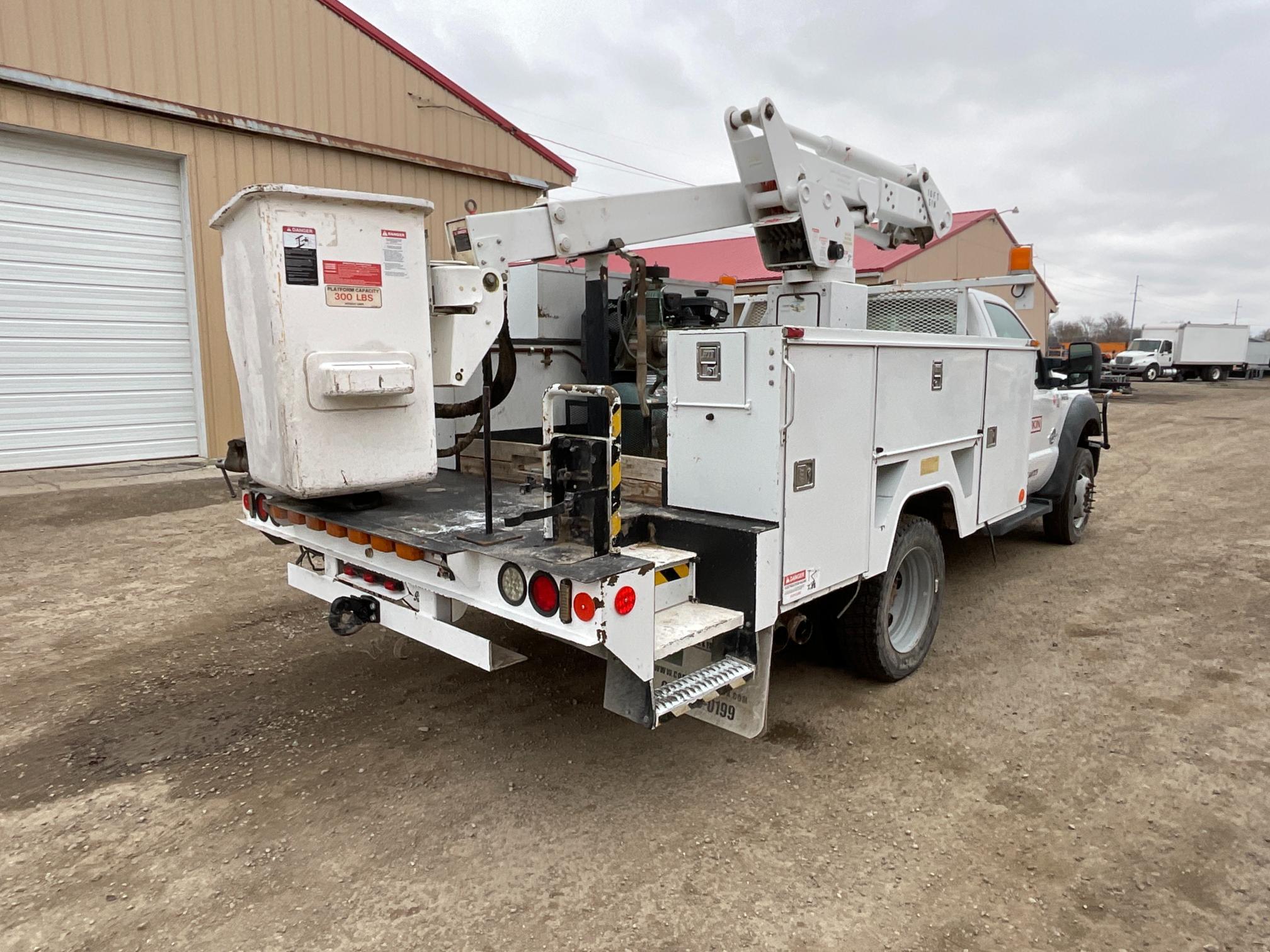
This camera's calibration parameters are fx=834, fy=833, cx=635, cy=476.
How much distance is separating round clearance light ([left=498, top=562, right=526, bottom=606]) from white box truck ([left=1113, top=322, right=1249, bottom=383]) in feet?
132

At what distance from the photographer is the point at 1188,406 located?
24062 mm

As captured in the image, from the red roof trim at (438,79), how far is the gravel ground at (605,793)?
28.4ft

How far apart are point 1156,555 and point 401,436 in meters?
6.45

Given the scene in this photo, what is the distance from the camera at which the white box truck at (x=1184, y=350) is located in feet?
122

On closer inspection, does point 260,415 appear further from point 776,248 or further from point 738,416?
point 776,248

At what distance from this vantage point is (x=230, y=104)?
10.1 meters

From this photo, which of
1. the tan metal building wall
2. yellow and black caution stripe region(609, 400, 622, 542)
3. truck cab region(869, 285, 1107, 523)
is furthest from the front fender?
the tan metal building wall

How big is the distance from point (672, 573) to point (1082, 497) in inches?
226

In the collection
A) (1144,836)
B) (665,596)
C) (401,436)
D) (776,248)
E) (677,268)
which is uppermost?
(677,268)

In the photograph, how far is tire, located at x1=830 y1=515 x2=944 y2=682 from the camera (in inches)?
155

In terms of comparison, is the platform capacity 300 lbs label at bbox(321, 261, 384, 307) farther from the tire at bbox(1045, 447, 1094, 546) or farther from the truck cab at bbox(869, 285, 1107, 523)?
the tire at bbox(1045, 447, 1094, 546)

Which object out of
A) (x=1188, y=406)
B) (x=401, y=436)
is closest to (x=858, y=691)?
(x=401, y=436)

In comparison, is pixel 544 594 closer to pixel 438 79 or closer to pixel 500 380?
pixel 500 380

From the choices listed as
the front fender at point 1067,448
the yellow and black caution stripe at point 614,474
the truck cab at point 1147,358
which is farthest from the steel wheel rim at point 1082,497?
the truck cab at point 1147,358
